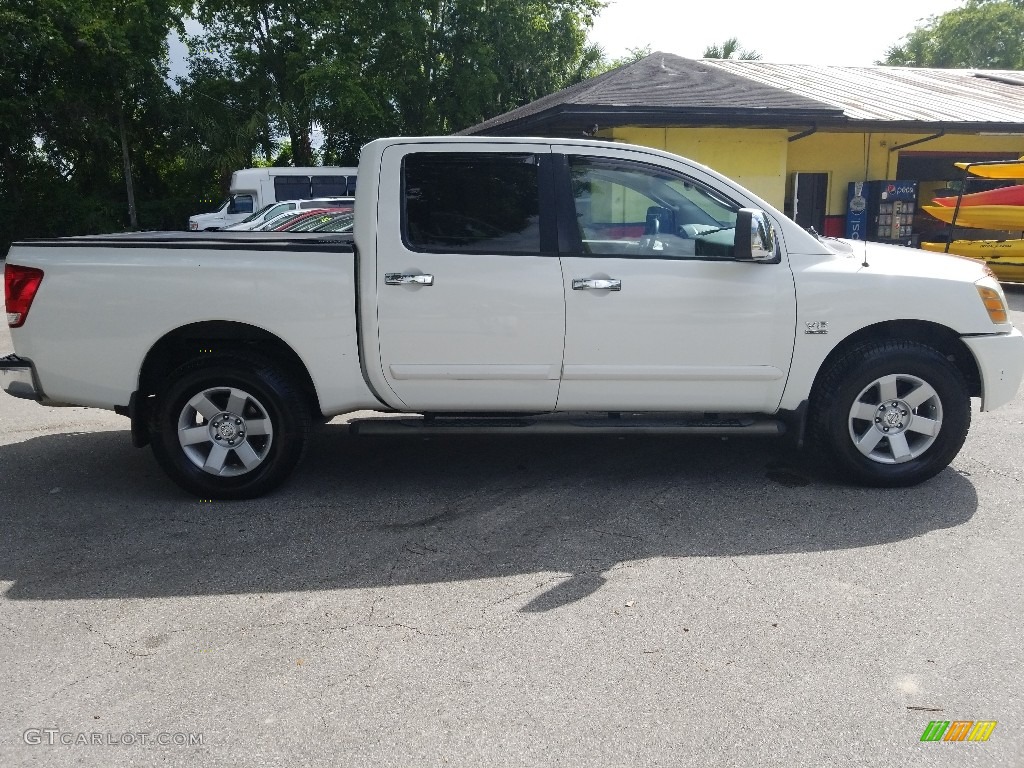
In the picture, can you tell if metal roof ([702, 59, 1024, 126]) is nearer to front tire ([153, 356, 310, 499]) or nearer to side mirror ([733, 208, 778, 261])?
side mirror ([733, 208, 778, 261])

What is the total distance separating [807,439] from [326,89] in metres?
28.5

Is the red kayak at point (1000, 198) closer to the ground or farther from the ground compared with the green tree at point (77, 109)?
closer to the ground

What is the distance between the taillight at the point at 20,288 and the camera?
4645mm

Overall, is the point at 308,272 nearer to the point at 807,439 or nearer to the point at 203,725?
the point at 203,725

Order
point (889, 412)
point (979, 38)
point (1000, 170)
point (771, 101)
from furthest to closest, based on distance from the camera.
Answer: point (979, 38) → point (771, 101) → point (1000, 170) → point (889, 412)

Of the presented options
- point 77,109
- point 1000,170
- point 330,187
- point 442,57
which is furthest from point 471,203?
point 77,109

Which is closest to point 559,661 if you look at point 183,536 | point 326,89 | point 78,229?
point 183,536

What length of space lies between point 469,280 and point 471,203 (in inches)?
17.6

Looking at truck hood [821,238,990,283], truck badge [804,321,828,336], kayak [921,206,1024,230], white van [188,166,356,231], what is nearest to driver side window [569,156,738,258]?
truck badge [804,321,828,336]

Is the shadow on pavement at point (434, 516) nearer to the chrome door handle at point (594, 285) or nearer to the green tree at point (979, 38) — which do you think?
the chrome door handle at point (594, 285)

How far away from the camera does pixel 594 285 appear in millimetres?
4621

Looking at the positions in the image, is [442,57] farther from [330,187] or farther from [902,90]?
[902,90]

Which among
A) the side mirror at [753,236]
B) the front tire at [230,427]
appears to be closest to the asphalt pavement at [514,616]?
the front tire at [230,427]

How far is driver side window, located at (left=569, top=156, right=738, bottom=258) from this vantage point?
4750mm
